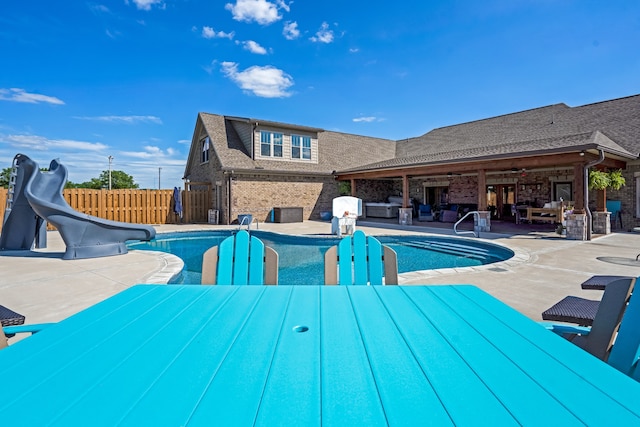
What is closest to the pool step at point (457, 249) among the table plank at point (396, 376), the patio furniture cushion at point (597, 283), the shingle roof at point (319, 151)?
the patio furniture cushion at point (597, 283)

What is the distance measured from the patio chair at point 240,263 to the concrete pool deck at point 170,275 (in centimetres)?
214

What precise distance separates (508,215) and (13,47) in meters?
23.4

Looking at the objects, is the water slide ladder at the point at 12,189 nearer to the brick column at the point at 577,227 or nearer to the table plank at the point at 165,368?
the table plank at the point at 165,368

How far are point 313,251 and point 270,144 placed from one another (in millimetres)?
9661

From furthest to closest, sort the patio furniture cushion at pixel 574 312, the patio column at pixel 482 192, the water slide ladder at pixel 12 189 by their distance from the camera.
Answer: the patio column at pixel 482 192
the water slide ladder at pixel 12 189
the patio furniture cushion at pixel 574 312

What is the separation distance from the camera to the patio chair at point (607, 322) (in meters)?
1.81

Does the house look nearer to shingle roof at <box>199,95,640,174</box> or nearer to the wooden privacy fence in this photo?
shingle roof at <box>199,95,640,174</box>

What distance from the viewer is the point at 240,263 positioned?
10.5 ft

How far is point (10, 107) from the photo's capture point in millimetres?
18422

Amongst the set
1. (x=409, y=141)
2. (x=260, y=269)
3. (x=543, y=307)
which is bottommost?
(x=543, y=307)

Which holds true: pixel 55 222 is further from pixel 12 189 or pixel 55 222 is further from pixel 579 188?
pixel 579 188

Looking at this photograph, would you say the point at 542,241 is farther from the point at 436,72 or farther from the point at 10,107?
the point at 10,107

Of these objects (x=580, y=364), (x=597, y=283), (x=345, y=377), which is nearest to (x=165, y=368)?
(x=345, y=377)

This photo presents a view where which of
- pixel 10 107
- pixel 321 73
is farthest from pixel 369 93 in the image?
pixel 10 107
